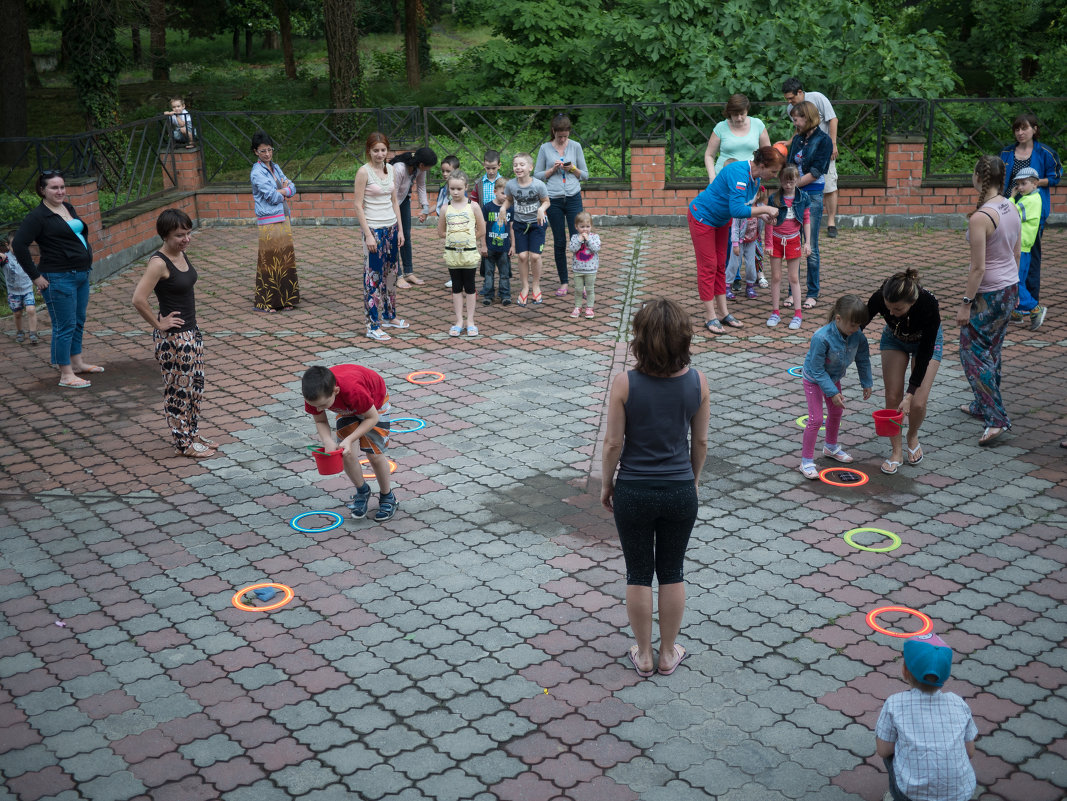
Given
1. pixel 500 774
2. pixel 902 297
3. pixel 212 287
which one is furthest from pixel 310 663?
pixel 212 287

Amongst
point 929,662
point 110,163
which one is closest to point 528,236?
point 110,163

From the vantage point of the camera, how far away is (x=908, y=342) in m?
6.86


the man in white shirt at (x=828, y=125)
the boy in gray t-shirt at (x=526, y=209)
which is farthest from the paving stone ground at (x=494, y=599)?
the man in white shirt at (x=828, y=125)

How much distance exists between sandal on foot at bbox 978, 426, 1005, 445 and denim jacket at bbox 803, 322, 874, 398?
1404mm

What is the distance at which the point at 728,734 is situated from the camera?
4.52 meters

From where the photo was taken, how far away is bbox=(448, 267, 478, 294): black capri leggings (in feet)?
33.3

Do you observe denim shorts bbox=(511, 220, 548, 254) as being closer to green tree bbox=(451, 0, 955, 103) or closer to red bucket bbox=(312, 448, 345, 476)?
red bucket bbox=(312, 448, 345, 476)

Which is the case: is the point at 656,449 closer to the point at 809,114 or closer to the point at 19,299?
the point at 809,114

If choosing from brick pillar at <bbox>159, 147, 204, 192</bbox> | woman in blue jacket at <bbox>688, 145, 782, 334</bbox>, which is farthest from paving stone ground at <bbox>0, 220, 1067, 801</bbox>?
brick pillar at <bbox>159, 147, 204, 192</bbox>

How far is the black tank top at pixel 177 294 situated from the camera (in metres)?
→ 7.44

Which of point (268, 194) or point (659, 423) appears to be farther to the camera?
point (268, 194)

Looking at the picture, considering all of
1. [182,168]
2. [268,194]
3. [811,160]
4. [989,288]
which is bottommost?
[989,288]

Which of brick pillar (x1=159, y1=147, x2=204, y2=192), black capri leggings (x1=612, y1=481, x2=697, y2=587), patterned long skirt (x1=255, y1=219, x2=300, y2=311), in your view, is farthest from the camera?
brick pillar (x1=159, y1=147, x2=204, y2=192)

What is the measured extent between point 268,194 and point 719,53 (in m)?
8.80
